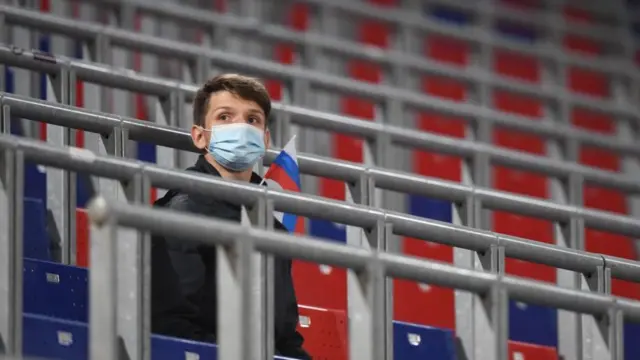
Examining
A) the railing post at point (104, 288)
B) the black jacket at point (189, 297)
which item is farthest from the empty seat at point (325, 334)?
the railing post at point (104, 288)

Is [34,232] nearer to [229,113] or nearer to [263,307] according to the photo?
[229,113]

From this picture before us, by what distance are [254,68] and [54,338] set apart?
2704 millimetres

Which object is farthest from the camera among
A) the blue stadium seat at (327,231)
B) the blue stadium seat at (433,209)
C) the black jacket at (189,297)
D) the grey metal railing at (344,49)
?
the grey metal railing at (344,49)

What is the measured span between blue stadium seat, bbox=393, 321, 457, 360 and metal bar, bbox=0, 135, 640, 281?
26cm

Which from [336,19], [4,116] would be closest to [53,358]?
[4,116]

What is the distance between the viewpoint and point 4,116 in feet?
16.5

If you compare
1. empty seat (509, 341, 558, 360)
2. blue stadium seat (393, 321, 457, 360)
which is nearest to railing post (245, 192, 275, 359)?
blue stadium seat (393, 321, 457, 360)

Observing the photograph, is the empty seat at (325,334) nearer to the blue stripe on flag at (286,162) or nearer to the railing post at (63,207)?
the blue stripe on flag at (286,162)

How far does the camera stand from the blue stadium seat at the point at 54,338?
4445 mm

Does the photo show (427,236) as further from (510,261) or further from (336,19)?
(336,19)

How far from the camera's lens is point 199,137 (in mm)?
5254

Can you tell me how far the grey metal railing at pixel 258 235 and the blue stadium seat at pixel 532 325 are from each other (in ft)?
3.92

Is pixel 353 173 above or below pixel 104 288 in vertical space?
above

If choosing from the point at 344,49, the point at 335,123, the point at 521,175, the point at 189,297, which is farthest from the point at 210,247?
the point at 521,175
